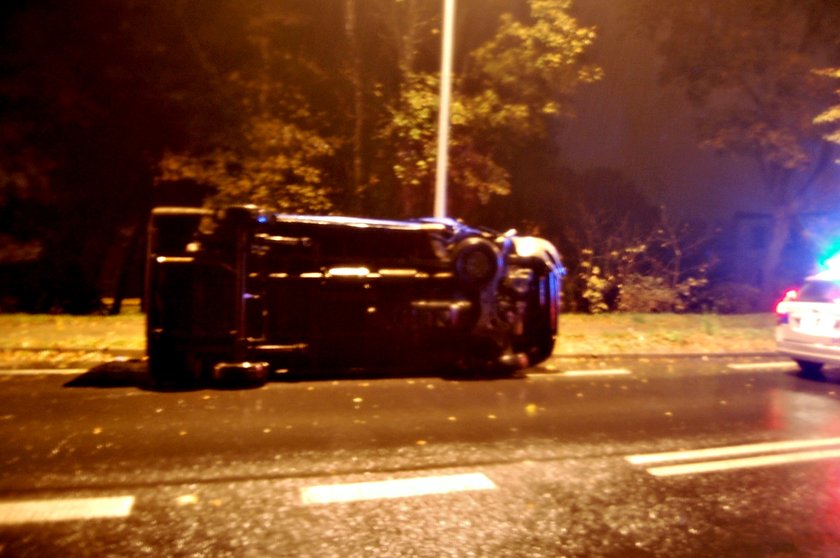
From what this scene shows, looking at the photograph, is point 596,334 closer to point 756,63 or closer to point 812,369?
point 812,369

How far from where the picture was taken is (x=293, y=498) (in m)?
5.47

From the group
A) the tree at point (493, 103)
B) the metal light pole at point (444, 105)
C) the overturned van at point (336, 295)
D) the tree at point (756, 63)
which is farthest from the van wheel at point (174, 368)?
the tree at point (756, 63)

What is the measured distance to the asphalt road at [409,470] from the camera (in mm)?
4879

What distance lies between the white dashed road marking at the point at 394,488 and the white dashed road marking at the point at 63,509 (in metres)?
1.18

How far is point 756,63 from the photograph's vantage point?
19.7 metres

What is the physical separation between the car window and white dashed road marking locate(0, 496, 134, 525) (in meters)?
9.08

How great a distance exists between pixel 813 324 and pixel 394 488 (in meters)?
7.43

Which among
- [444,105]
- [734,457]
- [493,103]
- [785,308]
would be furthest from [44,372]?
[785,308]

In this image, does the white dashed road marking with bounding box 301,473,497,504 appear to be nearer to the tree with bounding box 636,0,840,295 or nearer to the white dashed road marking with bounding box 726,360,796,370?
the white dashed road marking with bounding box 726,360,796,370

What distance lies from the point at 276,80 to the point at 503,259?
708cm

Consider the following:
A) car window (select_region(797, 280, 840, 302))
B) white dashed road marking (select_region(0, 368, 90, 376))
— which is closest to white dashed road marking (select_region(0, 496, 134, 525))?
white dashed road marking (select_region(0, 368, 90, 376))

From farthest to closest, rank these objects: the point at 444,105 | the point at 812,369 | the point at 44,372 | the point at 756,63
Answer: the point at 756,63 → the point at 444,105 → the point at 812,369 → the point at 44,372

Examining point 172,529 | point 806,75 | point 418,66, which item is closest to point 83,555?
point 172,529

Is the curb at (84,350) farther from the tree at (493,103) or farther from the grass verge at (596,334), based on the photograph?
the tree at (493,103)
